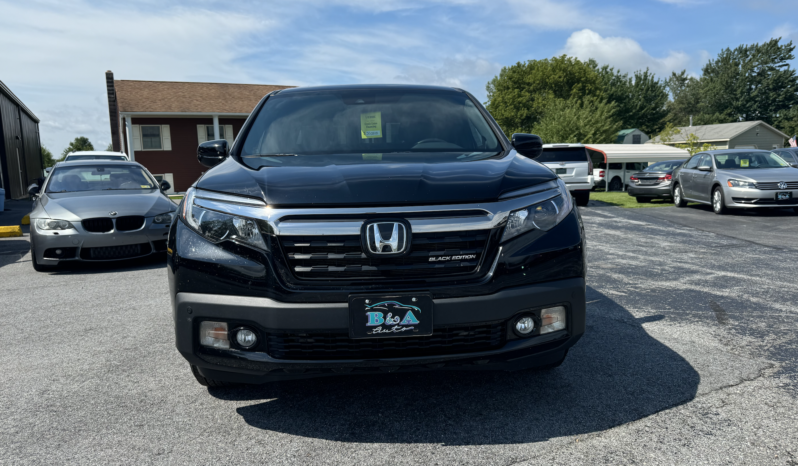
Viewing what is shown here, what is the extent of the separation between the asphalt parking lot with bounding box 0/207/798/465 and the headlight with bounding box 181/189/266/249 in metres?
0.90

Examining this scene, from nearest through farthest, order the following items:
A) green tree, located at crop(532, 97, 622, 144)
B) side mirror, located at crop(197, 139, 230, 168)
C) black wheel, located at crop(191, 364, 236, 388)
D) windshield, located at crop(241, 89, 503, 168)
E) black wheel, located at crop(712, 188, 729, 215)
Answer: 1. black wheel, located at crop(191, 364, 236, 388)
2. windshield, located at crop(241, 89, 503, 168)
3. side mirror, located at crop(197, 139, 230, 168)
4. black wheel, located at crop(712, 188, 729, 215)
5. green tree, located at crop(532, 97, 622, 144)

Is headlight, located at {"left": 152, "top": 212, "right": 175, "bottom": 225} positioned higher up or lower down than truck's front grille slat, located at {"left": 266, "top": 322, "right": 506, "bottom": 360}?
higher up

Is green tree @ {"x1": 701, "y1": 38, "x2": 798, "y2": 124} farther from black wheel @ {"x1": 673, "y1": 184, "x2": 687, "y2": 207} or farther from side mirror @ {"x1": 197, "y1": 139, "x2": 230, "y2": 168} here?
side mirror @ {"x1": 197, "y1": 139, "x2": 230, "y2": 168}

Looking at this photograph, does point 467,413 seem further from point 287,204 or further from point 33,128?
point 33,128

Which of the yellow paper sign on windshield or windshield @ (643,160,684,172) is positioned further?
windshield @ (643,160,684,172)

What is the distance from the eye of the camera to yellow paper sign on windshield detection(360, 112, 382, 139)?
3650 mm

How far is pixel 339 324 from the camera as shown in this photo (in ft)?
7.79

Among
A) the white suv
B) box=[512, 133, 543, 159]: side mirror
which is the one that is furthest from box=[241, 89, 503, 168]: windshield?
the white suv

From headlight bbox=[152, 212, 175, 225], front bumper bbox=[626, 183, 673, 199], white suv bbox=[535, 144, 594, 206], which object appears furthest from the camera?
front bumper bbox=[626, 183, 673, 199]

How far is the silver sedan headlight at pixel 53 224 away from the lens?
7129 millimetres

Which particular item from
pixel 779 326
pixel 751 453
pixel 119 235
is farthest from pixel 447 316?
pixel 119 235

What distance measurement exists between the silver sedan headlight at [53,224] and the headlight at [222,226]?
539cm

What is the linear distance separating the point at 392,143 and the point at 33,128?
46.7 metres

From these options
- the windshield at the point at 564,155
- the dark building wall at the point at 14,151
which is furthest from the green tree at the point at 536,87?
the windshield at the point at 564,155
